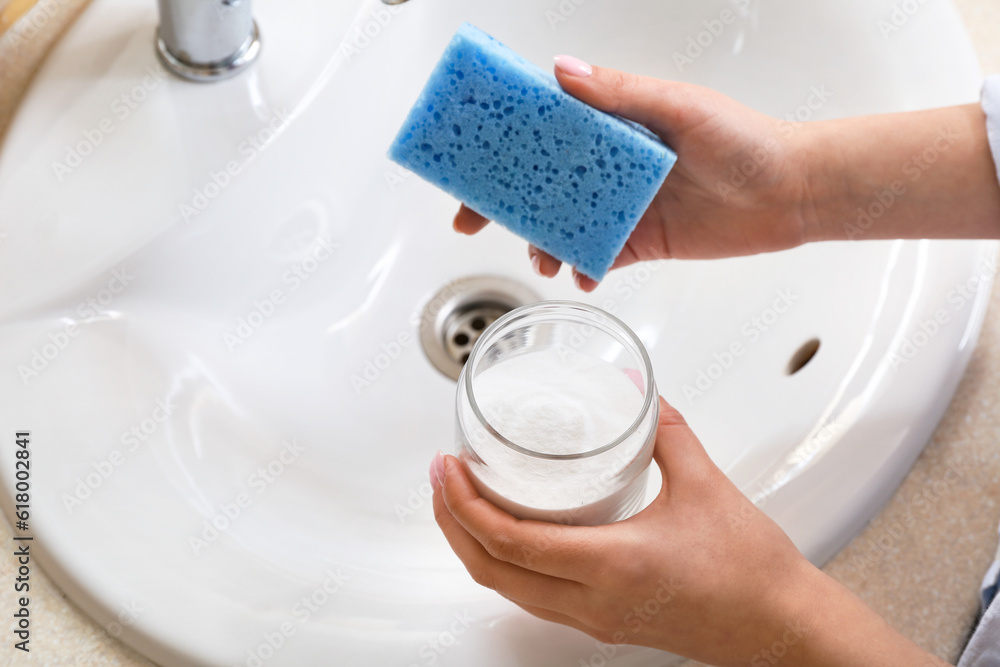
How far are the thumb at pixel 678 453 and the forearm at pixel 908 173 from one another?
0.22m

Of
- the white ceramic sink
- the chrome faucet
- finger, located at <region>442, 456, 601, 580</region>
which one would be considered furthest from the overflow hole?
the chrome faucet

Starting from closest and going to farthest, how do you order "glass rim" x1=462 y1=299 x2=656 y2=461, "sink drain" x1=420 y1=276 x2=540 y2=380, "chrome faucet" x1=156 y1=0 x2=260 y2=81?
"glass rim" x1=462 y1=299 x2=656 y2=461 → "chrome faucet" x1=156 y1=0 x2=260 y2=81 → "sink drain" x1=420 y1=276 x2=540 y2=380

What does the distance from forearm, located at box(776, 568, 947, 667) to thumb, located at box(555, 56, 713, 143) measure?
0.27 m

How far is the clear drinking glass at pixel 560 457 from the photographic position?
370 millimetres

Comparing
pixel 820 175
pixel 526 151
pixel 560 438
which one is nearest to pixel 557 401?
pixel 560 438

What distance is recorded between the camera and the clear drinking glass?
37 centimetres

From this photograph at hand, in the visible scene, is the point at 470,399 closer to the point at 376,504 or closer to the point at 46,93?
the point at 376,504

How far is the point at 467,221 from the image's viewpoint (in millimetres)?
567

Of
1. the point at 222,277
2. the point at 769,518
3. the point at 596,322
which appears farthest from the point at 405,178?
the point at 769,518

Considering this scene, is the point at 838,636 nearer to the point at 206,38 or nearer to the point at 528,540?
the point at 528,540

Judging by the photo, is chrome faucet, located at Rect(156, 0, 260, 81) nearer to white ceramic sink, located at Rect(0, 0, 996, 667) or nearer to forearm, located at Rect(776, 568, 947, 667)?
white ceramic sink, located at Rect(0, 0, 996, 667)

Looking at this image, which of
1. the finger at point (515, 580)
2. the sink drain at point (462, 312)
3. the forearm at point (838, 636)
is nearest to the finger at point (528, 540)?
the finger at point (515, 580)

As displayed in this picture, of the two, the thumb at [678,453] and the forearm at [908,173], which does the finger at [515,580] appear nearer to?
the thumb at [678,453]

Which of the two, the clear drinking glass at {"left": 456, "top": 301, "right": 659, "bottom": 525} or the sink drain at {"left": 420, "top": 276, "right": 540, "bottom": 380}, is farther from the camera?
the sink drain at {"left": 420, "top": 276, "right": 540, "bottom": 380}
